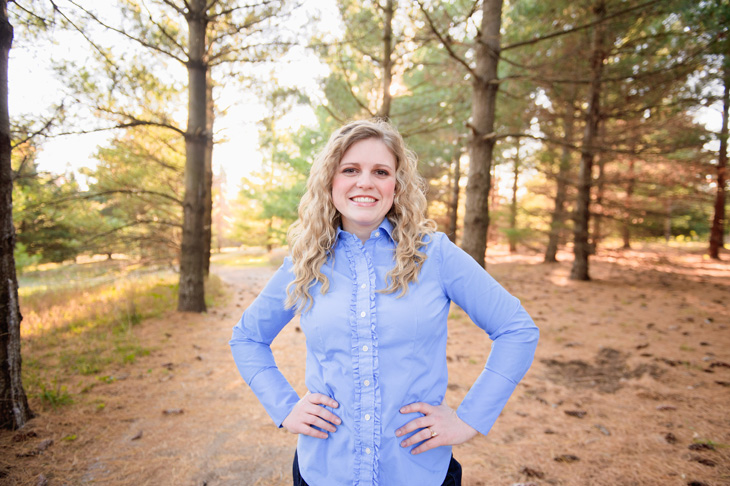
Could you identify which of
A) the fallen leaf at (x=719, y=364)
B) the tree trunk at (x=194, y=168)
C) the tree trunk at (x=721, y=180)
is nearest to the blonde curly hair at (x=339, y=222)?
the fallen leaf at (x=719, y=364)

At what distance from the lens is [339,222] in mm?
1768

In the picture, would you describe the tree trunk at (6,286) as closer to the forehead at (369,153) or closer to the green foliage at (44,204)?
the green foliage at (44,204)

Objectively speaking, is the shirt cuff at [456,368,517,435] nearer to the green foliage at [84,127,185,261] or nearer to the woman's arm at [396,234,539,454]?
the woman's arm at [396,234,539,454]

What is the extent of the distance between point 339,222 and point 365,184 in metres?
0.30

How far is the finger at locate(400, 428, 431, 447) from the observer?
1.37m

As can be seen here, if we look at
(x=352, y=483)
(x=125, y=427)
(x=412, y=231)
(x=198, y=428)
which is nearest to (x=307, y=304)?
(x=412, y=231)

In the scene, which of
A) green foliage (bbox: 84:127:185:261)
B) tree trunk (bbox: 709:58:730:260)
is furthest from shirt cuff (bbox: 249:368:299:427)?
tree trunk (bbox: 709:58:730:260)

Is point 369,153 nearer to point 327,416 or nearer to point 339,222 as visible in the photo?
point 339,222

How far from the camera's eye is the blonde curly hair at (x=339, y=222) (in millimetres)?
1484

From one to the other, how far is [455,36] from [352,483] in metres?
8.71

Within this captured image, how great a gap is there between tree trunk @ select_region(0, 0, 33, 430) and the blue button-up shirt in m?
2.80

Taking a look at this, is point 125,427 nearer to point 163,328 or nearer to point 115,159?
point 163,328

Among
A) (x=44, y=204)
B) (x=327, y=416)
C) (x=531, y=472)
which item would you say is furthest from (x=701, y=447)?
(x=44, y=204)

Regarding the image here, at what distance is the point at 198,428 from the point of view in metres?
3.40
